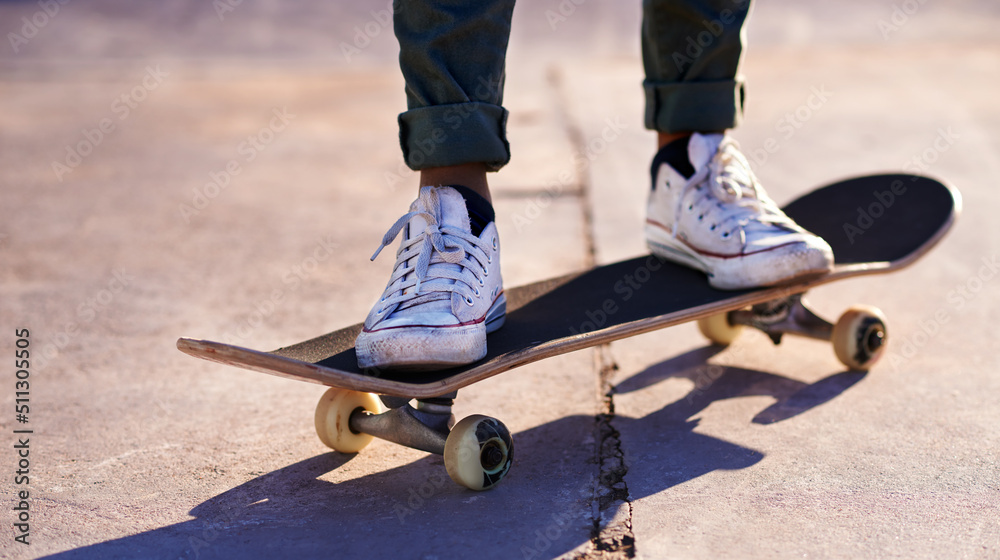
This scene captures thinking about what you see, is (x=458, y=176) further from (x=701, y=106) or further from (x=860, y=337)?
(x=860, y=337)

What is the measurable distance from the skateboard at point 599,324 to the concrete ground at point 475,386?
8 cm

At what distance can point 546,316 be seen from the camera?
5.88 ft

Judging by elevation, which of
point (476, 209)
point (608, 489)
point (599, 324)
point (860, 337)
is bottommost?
point (608, 489)

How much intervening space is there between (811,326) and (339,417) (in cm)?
116

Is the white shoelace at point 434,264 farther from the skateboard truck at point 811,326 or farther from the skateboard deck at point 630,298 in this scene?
the skateboard truck at point 811,326

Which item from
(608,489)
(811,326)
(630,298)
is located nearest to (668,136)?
(630,298)

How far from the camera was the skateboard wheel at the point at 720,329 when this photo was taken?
7.19 ft

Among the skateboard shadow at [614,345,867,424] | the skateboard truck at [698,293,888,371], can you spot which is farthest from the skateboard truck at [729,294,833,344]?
the skateboard shadow at [614,345,867,424]

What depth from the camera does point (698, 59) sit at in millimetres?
2006

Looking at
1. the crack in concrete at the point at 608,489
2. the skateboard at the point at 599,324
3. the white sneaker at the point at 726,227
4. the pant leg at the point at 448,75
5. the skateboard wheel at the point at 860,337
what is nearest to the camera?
the crack in concrete at the point at 608,489

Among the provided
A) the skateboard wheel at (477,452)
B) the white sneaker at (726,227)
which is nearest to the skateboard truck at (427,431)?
the skateboard wheel at (477,452)

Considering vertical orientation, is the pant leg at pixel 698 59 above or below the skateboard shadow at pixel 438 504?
above

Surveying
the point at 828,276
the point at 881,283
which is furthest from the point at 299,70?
the point at 828,276

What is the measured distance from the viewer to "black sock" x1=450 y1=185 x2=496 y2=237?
1.63 meters
